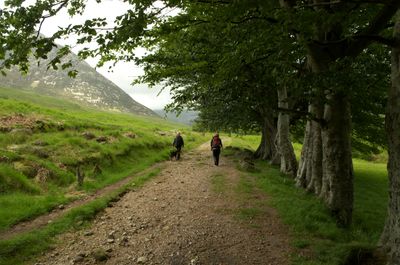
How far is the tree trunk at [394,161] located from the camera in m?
7.86

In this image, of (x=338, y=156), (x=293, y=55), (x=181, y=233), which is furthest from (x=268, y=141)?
(x=181, y=233)

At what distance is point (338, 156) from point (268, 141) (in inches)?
875

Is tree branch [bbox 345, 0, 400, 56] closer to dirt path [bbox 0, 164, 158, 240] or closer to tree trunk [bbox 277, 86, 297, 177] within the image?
dirt path [bbox 0, 164, 158, 240]

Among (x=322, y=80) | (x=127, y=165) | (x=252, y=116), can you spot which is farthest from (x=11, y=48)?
(x=252, y=116)

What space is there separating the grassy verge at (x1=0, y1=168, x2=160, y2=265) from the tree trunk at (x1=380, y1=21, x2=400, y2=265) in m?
8.88

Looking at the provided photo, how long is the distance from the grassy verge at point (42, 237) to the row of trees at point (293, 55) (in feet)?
16.4

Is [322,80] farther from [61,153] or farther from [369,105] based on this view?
[61,153]

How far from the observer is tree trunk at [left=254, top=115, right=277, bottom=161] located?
99.3 ft

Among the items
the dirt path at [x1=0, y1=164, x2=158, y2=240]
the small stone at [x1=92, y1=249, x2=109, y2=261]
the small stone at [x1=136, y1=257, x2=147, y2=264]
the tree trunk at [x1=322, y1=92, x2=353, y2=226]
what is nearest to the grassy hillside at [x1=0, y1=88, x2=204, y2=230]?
the dirt path at [x1=0, y1=164, x2=158, y2=240]

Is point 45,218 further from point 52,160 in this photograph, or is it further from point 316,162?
point 316,162

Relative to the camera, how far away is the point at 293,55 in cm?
1522

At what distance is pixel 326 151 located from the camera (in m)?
12.5

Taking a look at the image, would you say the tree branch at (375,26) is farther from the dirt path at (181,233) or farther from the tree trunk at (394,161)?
the dirt path at (181,233)

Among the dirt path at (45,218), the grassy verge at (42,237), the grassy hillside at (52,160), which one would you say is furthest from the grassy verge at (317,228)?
the grassy hillside at (52,160)
